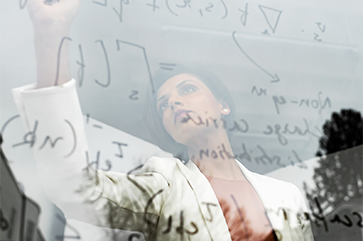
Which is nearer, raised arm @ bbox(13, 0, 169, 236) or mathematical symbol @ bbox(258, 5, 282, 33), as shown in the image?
raised arm @ bbox(13, 0, 169, 236)

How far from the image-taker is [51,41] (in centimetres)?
31

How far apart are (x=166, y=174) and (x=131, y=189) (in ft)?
0.16

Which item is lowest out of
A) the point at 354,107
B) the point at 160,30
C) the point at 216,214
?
the point at 216,214

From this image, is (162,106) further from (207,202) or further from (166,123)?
(207,202)

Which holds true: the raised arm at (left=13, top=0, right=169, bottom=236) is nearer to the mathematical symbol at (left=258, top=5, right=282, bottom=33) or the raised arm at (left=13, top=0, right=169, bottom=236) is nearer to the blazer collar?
the blazer collar

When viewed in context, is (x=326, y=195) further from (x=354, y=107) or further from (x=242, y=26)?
(x=242, y=26)

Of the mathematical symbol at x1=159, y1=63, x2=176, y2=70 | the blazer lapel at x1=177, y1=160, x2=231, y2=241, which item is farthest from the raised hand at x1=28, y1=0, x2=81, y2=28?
the blazer lapel at x1=177, y1=160, x2=231, y2=241

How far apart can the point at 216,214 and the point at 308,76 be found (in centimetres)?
24

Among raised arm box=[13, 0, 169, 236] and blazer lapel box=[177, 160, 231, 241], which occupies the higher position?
raised arm box=[13, 0, 169, 236]

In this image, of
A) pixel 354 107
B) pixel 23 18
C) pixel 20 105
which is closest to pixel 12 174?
pixel 20 105

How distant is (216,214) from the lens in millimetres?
339

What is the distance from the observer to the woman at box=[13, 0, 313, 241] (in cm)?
28

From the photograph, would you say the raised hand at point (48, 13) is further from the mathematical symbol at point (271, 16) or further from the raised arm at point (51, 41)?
the mathematical symbol at point (271, 16)

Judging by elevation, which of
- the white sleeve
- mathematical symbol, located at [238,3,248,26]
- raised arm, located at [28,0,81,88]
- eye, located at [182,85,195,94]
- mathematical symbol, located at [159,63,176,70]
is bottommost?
the white sleeve
